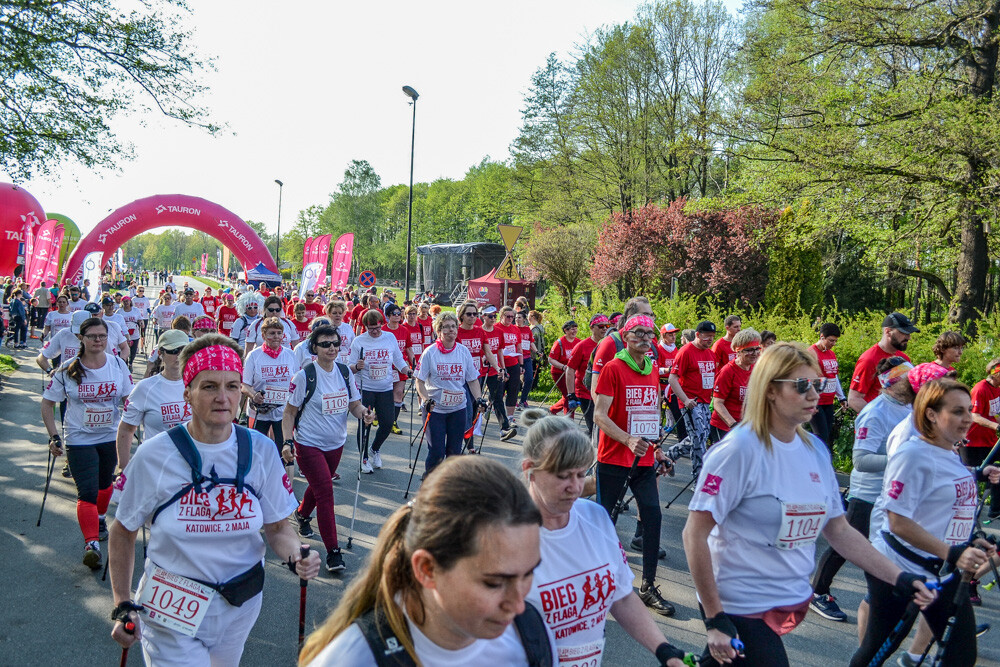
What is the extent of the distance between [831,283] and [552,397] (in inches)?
543

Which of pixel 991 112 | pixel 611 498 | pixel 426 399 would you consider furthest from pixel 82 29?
pixel 991 112

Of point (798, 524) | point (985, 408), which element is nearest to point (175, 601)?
point (798, 524)

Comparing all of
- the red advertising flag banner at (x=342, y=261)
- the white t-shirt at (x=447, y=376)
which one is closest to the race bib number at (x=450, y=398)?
the white t-shirt at (x=447, y=376)

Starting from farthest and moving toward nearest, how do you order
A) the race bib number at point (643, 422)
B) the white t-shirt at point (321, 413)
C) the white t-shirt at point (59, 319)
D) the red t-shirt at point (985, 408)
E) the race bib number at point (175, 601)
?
the white t-shirt at point (59, 319) < the red t-shirt at point (985, 408) < the white t-shirt at point (321, 413) < the race bib number at point (643, 422) < the race bib number at point (175, 601)

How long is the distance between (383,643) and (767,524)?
1960mm

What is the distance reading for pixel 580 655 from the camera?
2.63m

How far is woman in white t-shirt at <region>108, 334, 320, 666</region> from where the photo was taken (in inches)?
112

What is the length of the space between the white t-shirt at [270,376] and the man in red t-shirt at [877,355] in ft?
19.2

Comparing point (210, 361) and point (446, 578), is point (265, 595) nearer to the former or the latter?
point (210, 361)

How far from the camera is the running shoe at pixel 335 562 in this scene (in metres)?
5.85

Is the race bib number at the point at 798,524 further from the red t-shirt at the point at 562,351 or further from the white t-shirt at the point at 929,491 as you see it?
the red t-shirt at the point at 562,351

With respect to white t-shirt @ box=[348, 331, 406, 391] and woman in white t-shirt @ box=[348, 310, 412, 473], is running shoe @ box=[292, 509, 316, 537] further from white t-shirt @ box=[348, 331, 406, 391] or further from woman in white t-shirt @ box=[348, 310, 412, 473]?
white t-shirt @ box=[348, 331, 406, 391]

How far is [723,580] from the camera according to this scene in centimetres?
301

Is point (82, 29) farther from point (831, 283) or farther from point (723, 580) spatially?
point (831, 283)
